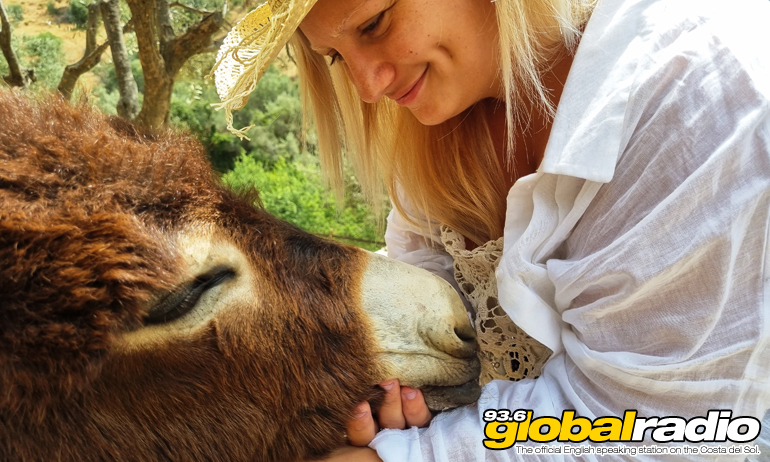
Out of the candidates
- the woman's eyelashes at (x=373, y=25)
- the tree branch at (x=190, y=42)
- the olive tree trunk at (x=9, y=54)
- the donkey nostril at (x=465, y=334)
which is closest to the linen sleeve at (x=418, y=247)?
the donkey nostril at (x=465, y=334)

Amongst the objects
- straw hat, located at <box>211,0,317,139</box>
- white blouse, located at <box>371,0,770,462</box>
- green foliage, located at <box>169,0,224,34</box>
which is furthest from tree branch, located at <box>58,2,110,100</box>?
white blouse, located at <box>371,0,770,462</box>

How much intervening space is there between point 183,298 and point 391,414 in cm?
56

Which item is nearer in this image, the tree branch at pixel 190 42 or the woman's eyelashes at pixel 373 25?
the woman's eyelashes at pixel 373 25

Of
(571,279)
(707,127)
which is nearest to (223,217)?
(571,279)

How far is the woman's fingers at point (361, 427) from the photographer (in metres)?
1.38

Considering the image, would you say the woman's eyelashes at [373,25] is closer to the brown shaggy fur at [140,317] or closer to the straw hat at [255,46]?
the straw hat at [255,46]

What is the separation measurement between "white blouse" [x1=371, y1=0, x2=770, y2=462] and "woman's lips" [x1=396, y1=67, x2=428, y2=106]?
1.32 ft

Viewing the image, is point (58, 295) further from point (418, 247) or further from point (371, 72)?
point (418, 247)

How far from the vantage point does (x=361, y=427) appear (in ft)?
4.58

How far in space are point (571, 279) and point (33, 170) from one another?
1150mm

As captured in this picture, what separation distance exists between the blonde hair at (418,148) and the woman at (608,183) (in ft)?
0.60

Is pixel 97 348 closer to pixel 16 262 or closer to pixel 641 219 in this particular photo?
pixel 16 262

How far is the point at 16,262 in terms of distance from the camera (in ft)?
3.39

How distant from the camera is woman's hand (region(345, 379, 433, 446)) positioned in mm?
1385
